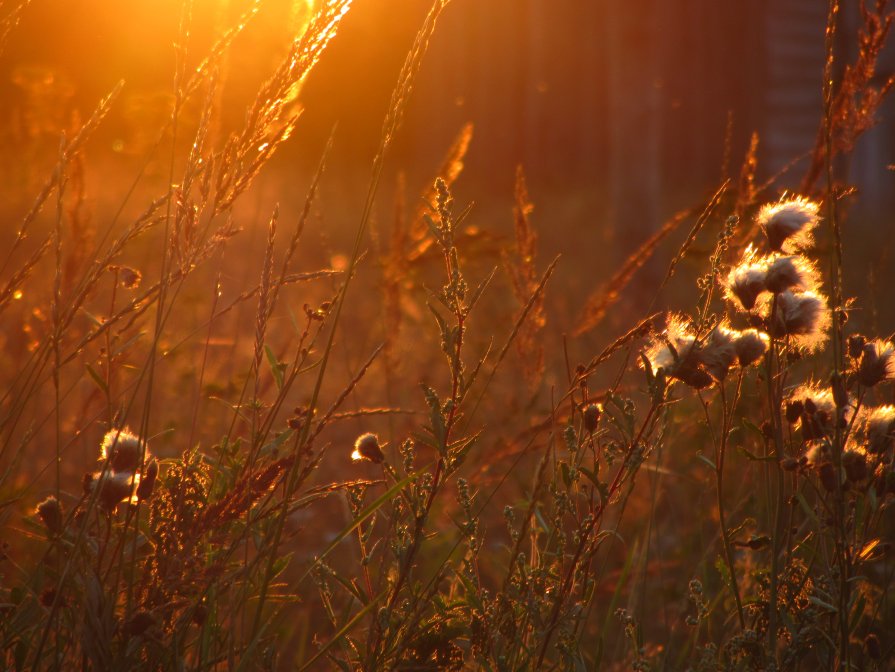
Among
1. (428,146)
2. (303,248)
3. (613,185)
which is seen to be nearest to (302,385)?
(613,185)

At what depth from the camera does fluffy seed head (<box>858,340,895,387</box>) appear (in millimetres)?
1315

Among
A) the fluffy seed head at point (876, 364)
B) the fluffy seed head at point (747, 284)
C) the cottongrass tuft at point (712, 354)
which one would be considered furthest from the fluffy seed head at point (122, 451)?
the fluffy seed head at point (876, 364)

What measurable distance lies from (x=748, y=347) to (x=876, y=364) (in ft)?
0.63

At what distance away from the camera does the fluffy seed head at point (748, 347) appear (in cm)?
127

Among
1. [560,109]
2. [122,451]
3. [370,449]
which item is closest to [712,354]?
[370,449]

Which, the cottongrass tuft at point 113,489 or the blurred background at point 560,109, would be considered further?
the blurred background at point 560,109

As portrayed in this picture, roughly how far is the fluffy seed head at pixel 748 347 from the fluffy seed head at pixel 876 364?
0.16 meters

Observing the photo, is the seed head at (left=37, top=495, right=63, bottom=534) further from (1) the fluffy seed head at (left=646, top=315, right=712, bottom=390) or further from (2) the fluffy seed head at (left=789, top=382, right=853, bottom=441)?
(2) the fluffy seed head at (left=789, top=382, right=853, bottom=441)

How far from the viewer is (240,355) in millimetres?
5031

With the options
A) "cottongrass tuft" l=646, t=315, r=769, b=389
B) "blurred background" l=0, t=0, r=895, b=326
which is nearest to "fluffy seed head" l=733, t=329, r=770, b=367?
"cottongrass tuft" l=646, t=315, r=769, b=389

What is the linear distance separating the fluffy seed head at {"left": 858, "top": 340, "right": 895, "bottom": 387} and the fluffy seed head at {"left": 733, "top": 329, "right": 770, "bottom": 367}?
0.52 feet

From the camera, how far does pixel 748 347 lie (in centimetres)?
127

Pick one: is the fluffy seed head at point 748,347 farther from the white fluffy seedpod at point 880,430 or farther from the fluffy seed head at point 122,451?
the fluffy seed head at point 122,451

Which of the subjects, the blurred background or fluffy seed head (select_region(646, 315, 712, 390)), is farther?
the blurred background
